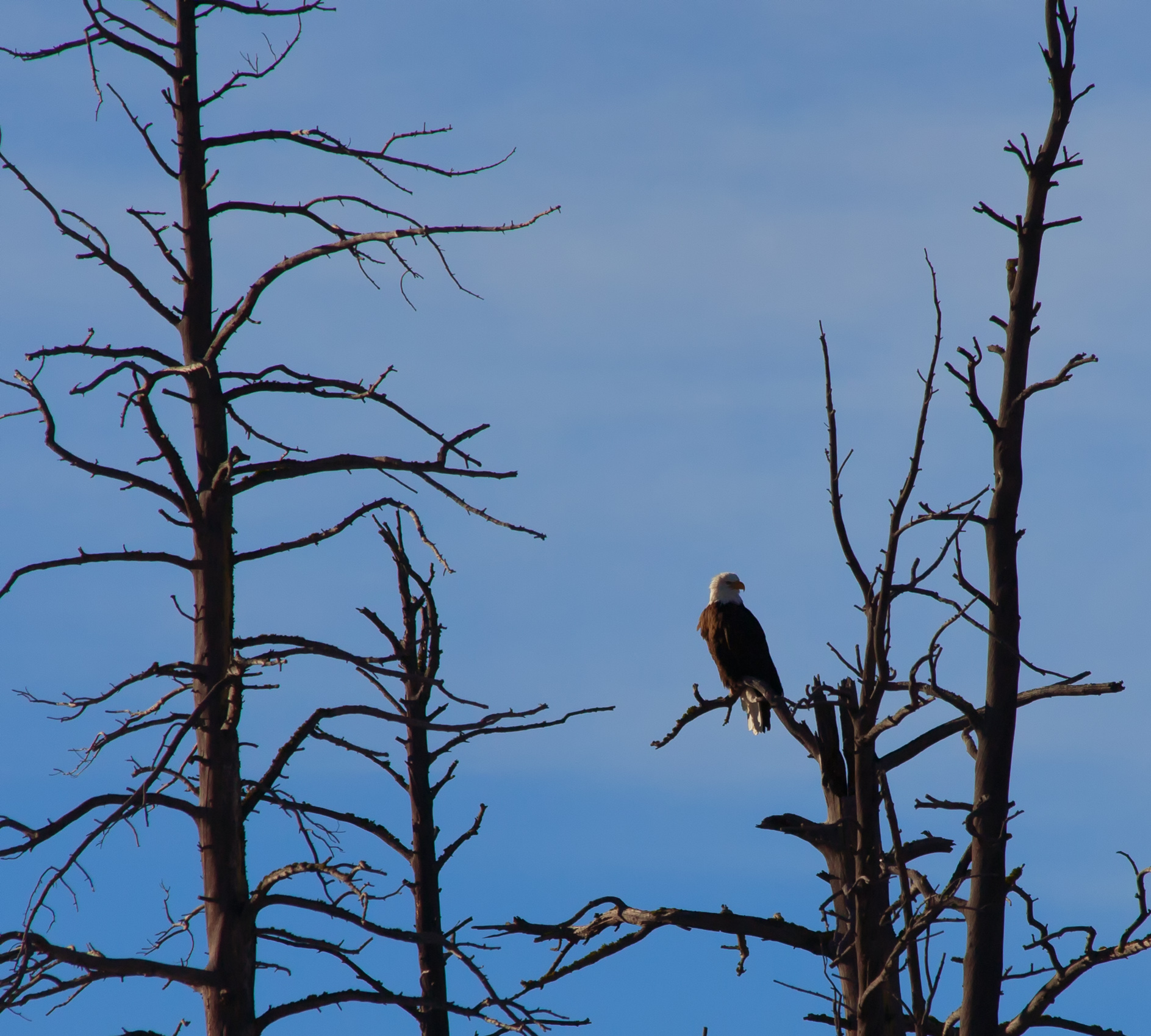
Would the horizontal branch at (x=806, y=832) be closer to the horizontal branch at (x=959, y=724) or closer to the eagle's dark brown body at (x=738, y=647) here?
the horizontal branch at (x=959, y=724)

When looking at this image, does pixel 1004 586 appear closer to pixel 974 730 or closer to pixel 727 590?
pixel 974 730

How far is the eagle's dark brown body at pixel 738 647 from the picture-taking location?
40.8 feet

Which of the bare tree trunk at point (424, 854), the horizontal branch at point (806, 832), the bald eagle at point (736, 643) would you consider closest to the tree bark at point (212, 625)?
the bare tree trunk at point (424, 854)

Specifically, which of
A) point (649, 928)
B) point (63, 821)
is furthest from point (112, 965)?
point (649, 928)

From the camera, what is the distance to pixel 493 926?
7629mm

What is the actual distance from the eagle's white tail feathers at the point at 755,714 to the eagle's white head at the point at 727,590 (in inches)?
83.8

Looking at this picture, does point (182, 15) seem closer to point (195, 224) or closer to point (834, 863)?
point (195, 224)

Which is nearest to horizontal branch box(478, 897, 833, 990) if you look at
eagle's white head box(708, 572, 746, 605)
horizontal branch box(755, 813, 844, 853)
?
horizontal branch box(755, 813, 844, 853)

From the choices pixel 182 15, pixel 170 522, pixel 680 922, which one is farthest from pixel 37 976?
pixel 182 15

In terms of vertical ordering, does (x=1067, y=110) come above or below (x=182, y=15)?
below

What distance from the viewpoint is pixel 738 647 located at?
12625 mm

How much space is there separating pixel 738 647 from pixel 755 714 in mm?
1497

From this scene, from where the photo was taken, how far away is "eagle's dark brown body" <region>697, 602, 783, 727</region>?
12.4 m

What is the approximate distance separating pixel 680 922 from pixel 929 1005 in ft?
10.5
